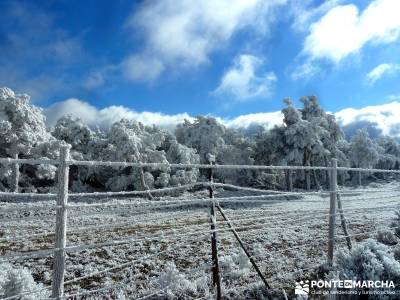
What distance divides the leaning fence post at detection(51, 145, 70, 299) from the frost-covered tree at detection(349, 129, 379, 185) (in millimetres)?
70797

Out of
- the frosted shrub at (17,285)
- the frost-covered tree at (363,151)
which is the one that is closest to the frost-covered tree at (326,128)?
the frost-covered tree at (363,151)

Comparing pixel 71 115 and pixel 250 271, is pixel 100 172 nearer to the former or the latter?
pixel 71 115

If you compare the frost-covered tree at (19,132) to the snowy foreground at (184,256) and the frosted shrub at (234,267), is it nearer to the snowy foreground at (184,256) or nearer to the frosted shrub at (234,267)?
the snowy foreground at (184,256)

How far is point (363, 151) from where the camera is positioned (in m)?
69.2

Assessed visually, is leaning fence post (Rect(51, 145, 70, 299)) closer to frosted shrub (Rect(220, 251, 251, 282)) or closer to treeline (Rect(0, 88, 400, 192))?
frosted shrub (Rect(220, 251, 251, 282))

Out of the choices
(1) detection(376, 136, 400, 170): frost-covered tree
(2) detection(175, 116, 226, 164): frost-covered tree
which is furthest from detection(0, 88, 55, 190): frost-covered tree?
(1) detection(376, 136, 400, 170): frost-covered tree

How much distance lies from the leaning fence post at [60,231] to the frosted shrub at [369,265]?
3.53m

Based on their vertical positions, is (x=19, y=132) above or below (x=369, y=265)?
above

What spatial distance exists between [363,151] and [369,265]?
226ft

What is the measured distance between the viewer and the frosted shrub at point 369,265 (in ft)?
17.4

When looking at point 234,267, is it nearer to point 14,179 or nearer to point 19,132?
point 14,179

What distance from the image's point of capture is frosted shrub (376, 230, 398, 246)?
8.74 m

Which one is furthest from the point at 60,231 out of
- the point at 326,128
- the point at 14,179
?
the point at 326,128

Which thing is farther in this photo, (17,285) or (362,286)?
(362,286)
